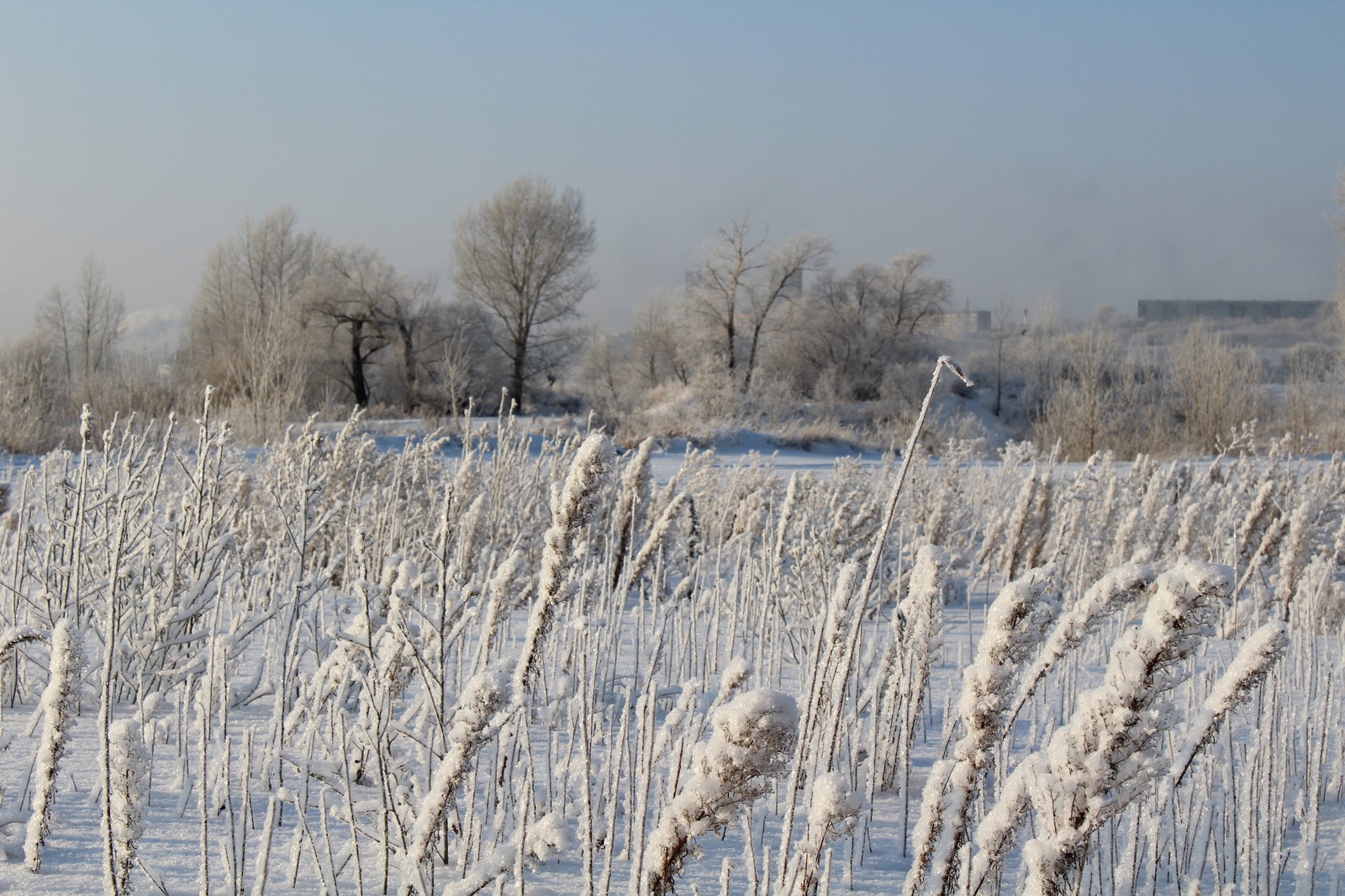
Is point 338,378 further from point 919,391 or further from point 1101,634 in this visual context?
point 1101,634

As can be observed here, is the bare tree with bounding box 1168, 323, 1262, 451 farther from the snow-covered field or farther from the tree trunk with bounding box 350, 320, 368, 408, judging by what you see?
the tree trunk with bounding box 350, 320, 368, 408

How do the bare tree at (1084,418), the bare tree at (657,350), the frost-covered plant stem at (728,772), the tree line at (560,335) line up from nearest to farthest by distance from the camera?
the frost-covered plant stem at (728,772)
the bare tree at (1084,418)
the tree line at (560,335)
the bare tree at (657,350)

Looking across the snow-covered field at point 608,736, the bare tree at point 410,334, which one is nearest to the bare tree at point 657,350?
the bare tree at point 410,334

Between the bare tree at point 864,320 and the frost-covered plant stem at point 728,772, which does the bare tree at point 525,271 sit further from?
the frost-covered plant stem at point 728,772

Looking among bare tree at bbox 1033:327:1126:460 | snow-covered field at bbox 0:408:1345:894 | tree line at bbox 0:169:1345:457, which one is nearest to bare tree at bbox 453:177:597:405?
tree line at bbox 0:169:1345:457

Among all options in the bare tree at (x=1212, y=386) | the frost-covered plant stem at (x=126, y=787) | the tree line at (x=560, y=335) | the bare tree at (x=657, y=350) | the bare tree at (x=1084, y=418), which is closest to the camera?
the frost-covered plant stem at (x=126, y=787)

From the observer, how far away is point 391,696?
170 cm

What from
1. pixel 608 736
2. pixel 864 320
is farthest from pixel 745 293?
pixel 608 736

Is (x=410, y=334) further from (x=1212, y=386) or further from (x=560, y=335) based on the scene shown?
(x=1212, y=386)

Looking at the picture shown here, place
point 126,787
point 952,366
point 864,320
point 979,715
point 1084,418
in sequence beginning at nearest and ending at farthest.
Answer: point 952,366, point 979,715, point 126,787, point 1084,418, point 864,320

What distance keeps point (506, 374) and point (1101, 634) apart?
3075 centimetres

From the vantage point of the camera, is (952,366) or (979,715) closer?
(952,366)

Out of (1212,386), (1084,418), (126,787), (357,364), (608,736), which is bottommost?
(608,736)

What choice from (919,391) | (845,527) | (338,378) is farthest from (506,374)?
(845,527)
